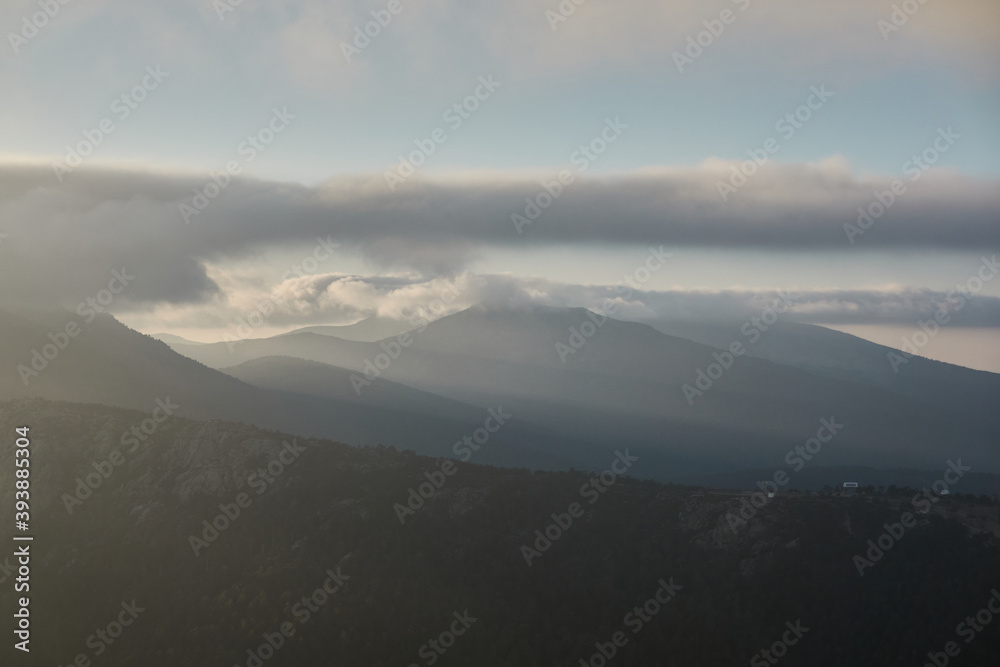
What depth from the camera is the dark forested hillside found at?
318 ft

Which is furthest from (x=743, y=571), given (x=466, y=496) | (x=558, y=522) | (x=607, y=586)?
(x=466, y=496)

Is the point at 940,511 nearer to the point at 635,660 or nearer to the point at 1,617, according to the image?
the point at 635,660

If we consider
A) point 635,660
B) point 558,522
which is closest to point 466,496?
point 558,522

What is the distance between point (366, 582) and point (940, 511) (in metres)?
74.7

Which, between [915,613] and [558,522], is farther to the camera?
[558,522]

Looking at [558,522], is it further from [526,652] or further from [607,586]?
[526,652]

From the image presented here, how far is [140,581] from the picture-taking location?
364 ft

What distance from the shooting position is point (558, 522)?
118m

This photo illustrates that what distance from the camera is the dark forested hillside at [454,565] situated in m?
97.1

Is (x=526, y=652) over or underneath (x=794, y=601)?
over

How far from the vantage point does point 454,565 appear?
365 feet

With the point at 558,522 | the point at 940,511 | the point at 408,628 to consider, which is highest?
the point at 408,628

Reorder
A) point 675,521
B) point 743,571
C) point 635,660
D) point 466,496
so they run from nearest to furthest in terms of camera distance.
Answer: point 635,660 → point 743,571 → point 675,521 → point 466,496

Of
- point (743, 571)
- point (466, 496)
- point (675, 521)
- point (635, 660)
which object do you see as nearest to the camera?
point (635, 660)
